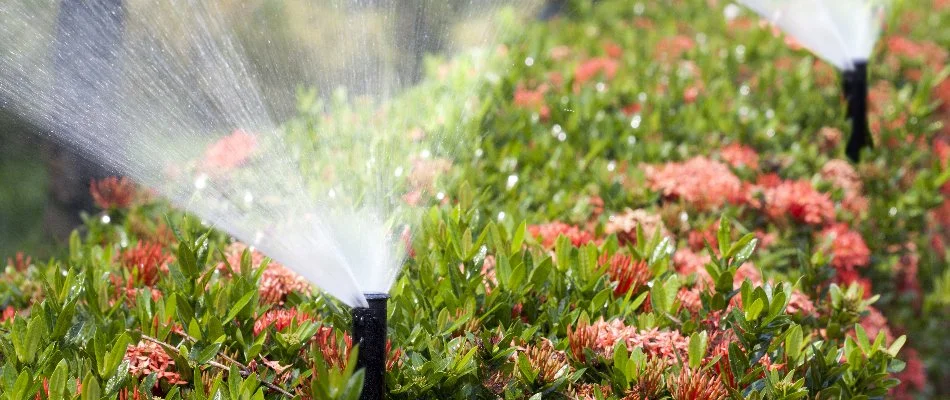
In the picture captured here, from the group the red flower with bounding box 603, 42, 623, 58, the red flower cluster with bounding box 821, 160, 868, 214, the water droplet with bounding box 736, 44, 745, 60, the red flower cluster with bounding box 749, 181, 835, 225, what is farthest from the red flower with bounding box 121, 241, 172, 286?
the water droplet with bounding box 736, 44, 745, 60

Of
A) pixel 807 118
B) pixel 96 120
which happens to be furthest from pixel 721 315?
pixel 807 118

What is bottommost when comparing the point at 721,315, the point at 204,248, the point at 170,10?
the point at 721,315

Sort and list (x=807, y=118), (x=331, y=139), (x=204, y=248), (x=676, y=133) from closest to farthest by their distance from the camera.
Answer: (x=204, y=248), (x=331, y=139), (x=676, y=133), (x=807, y=118)

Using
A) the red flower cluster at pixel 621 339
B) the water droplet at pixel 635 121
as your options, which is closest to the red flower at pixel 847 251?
the water droplet at pixel 635 121

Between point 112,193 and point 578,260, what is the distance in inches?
75.0

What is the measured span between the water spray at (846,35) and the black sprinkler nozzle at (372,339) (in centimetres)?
311

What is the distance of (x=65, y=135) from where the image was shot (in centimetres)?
271

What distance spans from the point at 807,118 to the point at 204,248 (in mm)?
3381

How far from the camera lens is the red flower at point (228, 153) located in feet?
12.2

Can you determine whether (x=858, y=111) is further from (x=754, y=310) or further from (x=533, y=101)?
(x=754, y=310)

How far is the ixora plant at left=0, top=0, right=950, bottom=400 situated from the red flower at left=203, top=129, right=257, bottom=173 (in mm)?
26

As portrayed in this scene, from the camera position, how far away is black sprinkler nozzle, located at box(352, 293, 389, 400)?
1896 millimetres

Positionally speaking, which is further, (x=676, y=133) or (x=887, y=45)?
(x=887, y=45)

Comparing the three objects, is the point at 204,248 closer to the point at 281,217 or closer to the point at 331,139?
the point at 281,217
